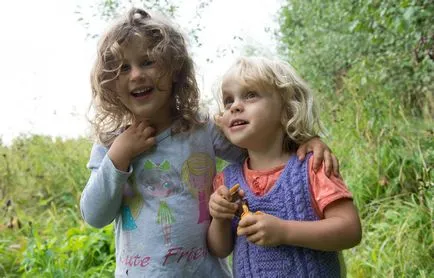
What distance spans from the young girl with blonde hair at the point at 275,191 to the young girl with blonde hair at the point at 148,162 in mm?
83

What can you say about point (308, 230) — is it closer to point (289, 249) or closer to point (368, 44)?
point (289, 249)

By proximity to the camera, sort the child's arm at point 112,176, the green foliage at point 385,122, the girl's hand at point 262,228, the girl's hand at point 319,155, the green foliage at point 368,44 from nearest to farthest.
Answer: the girl's hand at point 262,228 < the girl's hand at point 319,155 < the child's arm at point 112,176 < the green foliage at point 385,122 < the green foliage at point 368,44

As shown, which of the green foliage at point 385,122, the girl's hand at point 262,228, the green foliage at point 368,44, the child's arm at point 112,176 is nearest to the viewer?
the girl's hand at point 262,228

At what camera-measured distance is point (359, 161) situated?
4.17m

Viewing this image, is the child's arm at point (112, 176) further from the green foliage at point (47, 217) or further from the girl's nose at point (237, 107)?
the green foliage at point (47, 217)

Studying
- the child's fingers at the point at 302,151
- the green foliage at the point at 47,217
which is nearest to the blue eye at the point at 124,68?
the child's fingers at the point at 302,151

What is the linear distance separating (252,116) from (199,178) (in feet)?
1.01

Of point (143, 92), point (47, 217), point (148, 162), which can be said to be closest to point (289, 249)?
point (148, 162)

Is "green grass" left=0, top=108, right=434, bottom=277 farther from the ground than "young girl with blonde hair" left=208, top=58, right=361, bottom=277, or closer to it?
closer to it

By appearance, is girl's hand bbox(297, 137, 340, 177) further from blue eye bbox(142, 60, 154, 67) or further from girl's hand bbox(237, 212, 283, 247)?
blue eye bbox(142, 60, 154, 67)

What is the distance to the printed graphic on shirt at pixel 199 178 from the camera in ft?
6.30

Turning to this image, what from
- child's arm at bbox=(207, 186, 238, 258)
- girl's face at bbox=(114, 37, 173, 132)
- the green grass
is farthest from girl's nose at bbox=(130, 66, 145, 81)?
the green grass

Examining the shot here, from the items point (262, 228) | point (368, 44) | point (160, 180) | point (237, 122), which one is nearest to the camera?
point (262, 228)

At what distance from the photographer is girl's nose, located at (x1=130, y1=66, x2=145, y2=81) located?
1836 mm
